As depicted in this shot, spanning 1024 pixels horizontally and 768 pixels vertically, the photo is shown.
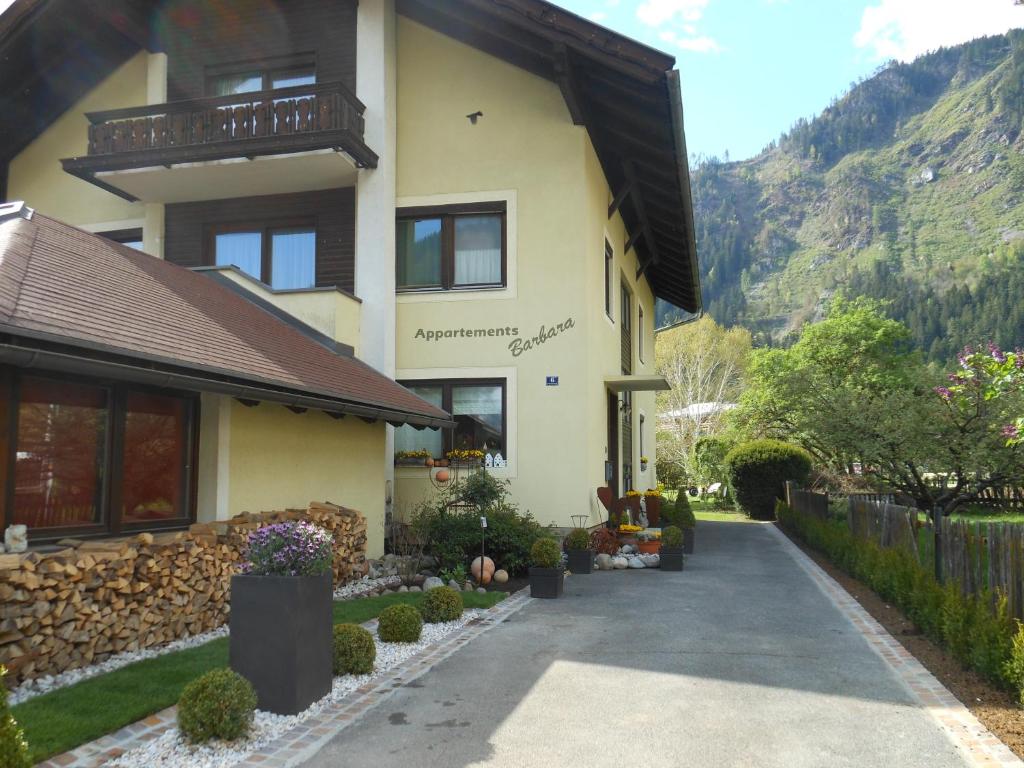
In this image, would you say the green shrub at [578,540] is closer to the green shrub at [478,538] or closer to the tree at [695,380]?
the green shrub at [478,538]

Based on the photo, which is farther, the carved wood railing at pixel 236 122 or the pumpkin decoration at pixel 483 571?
the carved wood railing at pixel 236 122

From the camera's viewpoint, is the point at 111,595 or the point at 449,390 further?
the point at 449,390

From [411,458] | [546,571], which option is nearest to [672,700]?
[546,571]

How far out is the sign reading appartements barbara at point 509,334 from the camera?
46.6 ft

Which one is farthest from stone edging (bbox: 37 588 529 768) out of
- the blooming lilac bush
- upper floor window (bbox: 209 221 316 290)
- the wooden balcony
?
upper floor window (bbox: 209 221 316 290)

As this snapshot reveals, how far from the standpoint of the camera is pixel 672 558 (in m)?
12.6

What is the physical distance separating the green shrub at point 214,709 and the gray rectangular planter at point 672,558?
8581 mm

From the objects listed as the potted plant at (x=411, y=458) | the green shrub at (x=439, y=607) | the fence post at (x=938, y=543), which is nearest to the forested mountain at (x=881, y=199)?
the potted plant at (x=411, y=458)

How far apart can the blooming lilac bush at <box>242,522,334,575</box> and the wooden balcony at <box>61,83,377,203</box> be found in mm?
9184

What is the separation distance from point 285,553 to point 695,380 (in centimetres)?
4056

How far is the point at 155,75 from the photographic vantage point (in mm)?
15688

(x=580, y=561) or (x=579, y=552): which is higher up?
(x=579, y=552)

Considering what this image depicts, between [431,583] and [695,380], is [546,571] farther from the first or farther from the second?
[695,380]

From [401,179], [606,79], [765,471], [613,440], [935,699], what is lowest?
[935,699]
